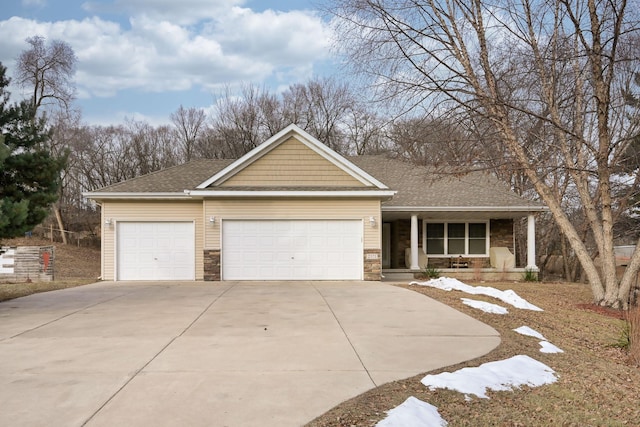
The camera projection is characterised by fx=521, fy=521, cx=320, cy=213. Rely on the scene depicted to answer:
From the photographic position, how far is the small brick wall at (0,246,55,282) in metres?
17.2

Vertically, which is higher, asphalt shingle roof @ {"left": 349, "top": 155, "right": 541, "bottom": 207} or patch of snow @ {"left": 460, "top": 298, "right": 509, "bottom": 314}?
asphalt shingle roof @ {"left": 349, "top": 155, "right": 541, "bottom": 207}

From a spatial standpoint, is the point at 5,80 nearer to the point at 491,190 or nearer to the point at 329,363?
the point at 329,363

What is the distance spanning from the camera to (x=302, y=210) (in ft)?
55.5

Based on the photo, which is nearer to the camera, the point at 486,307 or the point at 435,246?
the point at 486,307

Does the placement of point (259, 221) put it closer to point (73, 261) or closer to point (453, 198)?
point (453, 198)

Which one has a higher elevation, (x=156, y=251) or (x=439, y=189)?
(x=439, y=189)

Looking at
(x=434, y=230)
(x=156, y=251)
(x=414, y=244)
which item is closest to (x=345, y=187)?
(x=414, y=244)

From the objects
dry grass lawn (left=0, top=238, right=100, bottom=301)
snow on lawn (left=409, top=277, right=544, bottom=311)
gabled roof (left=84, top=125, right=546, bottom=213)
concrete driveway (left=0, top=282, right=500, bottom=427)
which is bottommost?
dry grass lawn (left=0, top=238, right=100, bottom=301)

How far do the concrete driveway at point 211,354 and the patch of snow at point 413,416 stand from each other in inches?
24.8

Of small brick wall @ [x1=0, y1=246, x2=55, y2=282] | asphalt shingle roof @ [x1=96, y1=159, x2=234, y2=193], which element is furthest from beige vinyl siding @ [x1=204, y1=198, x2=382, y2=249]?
small brick wall @ [x1=0, y1=246, x2=55, y2=282]

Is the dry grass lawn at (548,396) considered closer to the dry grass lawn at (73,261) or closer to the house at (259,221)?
the house at (259,221)

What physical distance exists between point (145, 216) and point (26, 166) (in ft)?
20.6

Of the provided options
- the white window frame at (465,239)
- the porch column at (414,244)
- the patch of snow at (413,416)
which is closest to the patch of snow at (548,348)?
the patch of snow at (413,416)

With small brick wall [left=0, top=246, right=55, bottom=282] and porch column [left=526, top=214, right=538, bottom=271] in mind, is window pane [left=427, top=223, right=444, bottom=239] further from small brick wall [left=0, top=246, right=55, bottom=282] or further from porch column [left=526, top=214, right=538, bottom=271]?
small brick wall [left=0, top=246, right=55, bottom=282]
